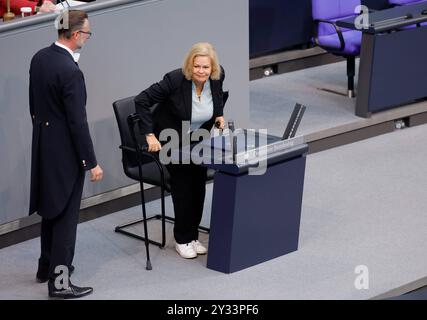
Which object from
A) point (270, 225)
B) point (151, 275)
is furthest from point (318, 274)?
point (151, 275)

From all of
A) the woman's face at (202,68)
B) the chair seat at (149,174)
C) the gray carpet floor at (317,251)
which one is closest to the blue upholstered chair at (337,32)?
the gray carpet floor at (317,251)

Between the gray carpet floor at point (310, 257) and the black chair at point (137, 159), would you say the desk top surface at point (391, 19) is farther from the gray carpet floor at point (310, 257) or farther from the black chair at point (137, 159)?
the black chair at point (137, 159)

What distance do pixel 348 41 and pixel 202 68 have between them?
10.0 ft

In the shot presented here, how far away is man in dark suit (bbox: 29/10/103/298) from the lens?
5680 mm

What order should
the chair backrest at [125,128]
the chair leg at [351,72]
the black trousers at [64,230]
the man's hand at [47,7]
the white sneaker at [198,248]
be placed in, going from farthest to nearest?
the chair leg at [351,72] → the man's hand at [47,7] → the chair backrest at [125,128] → the white sneaker at [198,248] → the black trousers at [64,230]

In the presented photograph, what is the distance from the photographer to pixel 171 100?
21.1 feet

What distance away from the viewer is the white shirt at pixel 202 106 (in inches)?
254

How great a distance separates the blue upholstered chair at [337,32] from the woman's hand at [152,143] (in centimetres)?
316

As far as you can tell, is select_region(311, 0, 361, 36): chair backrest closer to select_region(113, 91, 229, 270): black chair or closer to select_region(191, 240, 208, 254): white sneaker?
select_region(113, 91, 229, 270): black chair

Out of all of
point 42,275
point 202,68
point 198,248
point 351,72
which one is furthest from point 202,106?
point 351,72

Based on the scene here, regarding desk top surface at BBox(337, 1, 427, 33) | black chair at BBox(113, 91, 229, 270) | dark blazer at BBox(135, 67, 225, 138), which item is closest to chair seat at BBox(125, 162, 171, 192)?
black chair at BBox(113, 91, 229, 270)

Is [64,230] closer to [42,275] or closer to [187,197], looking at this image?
[42,275]
